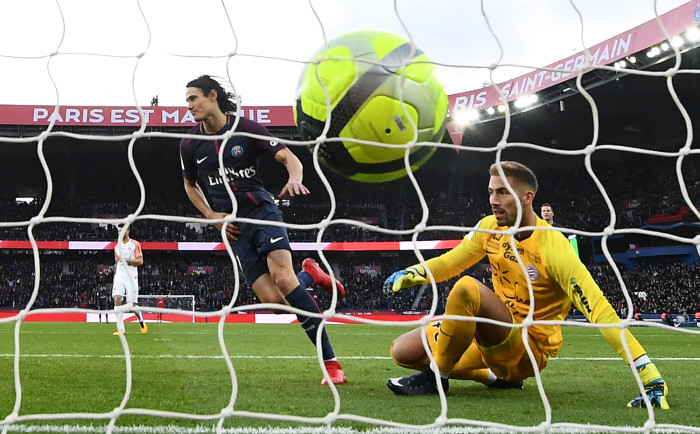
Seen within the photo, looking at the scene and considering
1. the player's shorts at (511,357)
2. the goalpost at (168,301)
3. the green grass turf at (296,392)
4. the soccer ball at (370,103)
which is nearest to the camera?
the green grass turf at (296,392)

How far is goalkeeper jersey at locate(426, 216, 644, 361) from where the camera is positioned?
264 centimetres

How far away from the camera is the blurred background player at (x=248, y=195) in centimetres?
332

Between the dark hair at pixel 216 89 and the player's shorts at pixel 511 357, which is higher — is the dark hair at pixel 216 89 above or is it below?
above

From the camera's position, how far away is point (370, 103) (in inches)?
98.1

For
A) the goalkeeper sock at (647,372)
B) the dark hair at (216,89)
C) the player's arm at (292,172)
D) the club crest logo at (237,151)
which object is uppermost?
the dark hair at (216,89)

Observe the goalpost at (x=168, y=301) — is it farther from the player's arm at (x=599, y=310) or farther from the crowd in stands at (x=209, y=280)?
the player's arm at (x=599, y=310)

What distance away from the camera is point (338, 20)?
2.73 meters

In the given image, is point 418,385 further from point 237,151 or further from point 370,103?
point 237,151

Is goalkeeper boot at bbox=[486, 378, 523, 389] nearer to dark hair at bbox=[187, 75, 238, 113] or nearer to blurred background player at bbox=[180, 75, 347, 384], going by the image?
blurred background player at bbox=[180, 75, 347, 384]

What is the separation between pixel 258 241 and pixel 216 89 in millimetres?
857

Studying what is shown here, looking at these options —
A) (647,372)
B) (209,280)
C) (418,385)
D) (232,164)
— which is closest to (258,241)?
(232,164)

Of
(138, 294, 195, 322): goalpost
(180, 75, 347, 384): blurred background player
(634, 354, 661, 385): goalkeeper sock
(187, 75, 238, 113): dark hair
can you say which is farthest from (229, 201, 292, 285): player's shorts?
(138, 294, 195, 322): goalpost

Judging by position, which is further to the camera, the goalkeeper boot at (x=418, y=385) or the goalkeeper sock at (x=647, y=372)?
the goalkeeper boot at (x=418, y=385)

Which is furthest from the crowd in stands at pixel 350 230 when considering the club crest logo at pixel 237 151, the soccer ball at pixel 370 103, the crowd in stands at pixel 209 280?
the soccer ball at pixel 370 103
